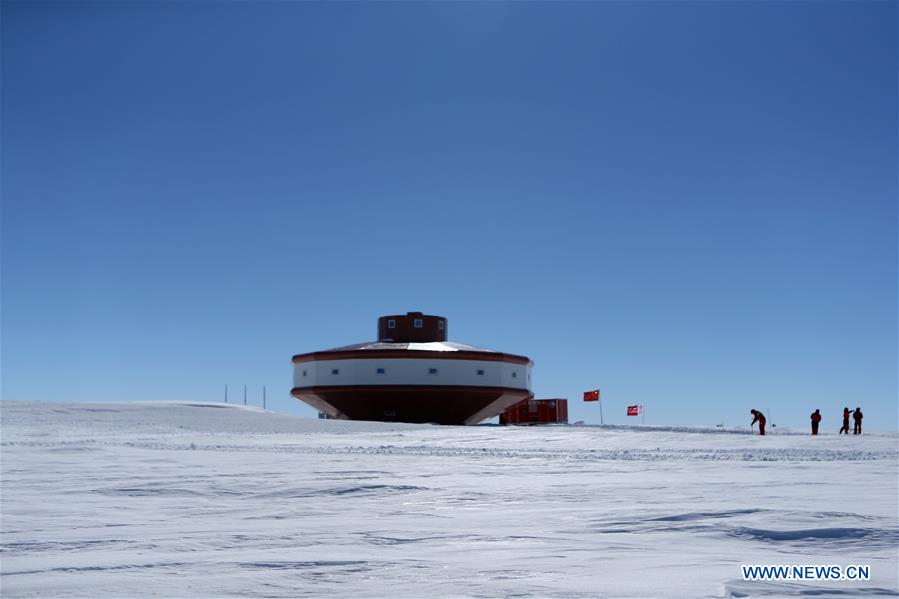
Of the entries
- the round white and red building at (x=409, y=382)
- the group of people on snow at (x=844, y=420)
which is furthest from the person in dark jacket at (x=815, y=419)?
the round white and red building at (x=409, y=382)

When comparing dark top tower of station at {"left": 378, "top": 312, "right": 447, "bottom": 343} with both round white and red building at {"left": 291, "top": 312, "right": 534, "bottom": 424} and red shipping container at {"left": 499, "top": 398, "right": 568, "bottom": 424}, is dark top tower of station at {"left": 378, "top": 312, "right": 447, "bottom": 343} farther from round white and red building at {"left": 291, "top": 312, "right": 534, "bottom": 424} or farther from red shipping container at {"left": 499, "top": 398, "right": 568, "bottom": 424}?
red shipping container at {"left": 499, "top": 398, "right": 568, "bottom": 424}

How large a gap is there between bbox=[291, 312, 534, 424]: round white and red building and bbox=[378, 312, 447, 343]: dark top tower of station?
302cm

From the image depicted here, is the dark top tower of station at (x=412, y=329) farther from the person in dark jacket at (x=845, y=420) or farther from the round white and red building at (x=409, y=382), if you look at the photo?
the person in dark jacket at (x=845, y=420)

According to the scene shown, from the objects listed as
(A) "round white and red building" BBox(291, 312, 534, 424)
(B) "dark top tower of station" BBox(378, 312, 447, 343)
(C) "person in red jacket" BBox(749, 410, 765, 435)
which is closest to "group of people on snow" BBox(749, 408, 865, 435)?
(C) "person in red jacket" BBox(749, 410, 765, 435)

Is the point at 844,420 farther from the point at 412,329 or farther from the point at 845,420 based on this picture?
the point at 412,329

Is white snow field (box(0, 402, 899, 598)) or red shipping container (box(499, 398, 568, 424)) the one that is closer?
white snow field (box(0, 402, 899, 598))

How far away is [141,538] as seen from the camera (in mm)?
6066

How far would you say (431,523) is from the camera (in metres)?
6.80

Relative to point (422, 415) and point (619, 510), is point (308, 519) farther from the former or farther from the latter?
point (422, 415)

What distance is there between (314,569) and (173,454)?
9.47 meters

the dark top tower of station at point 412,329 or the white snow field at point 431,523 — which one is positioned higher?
the dark top tower of station at point 412,329

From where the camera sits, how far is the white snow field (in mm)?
4680

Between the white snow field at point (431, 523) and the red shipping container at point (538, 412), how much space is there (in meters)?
29.4

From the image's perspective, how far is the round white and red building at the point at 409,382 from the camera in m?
37.1
